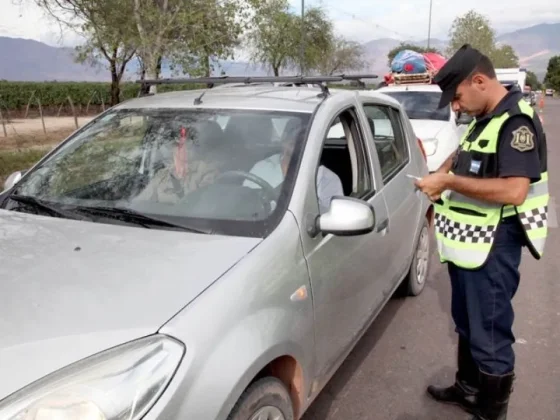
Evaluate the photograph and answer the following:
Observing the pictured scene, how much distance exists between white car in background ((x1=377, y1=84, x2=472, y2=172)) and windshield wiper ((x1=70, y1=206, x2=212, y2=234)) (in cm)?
519

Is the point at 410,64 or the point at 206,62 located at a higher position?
the point at 206,62

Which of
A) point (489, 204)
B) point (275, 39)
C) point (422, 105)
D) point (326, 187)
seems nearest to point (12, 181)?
point (326, 187)

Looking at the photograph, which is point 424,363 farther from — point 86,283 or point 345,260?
point 86,283

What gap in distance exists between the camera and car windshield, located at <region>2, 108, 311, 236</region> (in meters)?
2.46

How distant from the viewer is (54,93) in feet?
124

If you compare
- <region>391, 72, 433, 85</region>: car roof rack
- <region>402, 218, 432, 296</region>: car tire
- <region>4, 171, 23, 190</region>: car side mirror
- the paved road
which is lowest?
the paved road

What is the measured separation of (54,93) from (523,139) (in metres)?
39.7

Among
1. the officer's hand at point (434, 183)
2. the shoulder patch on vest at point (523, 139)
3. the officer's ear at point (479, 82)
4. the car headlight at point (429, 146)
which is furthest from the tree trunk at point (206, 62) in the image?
the shoulder patch on vest at point (523, 139)

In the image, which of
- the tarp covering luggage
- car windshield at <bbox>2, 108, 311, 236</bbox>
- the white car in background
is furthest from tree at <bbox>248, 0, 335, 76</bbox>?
car windshield at <bbox>2, 108, 311, 236</bbox>

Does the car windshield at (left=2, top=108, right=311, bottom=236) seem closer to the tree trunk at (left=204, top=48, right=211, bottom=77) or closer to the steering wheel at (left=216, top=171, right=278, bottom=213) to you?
the steering wheel at (left=216, top=171, right=278, bottom=213)

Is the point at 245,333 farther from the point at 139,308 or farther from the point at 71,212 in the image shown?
the point at 71,212

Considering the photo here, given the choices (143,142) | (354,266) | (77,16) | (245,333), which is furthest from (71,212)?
(77,16)

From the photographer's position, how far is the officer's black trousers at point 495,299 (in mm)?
2574

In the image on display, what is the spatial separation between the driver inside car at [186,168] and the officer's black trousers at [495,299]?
1.32 metres
